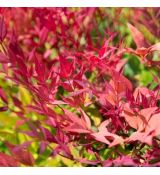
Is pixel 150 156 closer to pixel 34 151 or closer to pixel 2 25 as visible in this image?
pixel 2 25

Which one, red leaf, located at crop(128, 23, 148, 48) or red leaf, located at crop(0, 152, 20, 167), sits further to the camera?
red leaf, located at crop(128, 23, 148, 48)

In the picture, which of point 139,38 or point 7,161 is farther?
point 139,38

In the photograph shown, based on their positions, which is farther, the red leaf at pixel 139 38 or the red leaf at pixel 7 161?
the red leaf at pixel 139 38

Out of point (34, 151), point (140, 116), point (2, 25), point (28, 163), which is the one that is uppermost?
point (2, 25)

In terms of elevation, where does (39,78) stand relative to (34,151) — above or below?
above

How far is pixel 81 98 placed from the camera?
34.4 inches

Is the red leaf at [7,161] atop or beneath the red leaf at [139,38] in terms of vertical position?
beneath

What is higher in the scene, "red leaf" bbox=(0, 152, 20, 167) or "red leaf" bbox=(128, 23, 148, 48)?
"red leaf" bbox=(128, 23, 148, 48)

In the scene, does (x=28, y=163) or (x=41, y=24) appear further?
(x=41, y=24)

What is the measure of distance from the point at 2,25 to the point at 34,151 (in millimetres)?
574

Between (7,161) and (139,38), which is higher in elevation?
(139,38)
